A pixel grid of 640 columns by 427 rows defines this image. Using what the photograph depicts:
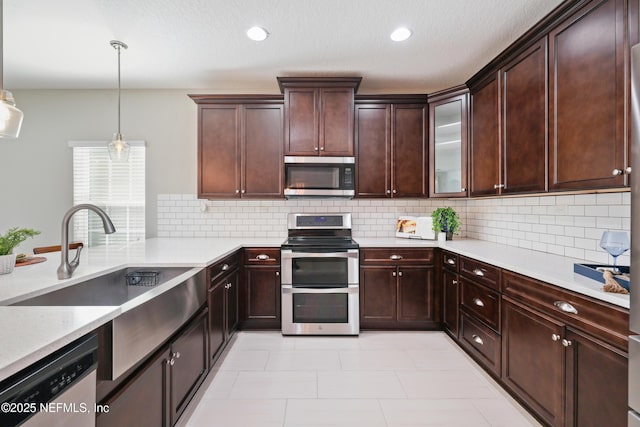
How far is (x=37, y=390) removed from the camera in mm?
730

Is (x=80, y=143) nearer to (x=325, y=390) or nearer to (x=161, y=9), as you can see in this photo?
(x=161, y=9)

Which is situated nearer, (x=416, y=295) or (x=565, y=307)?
(x=565, y=307)

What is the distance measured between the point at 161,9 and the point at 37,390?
2.32 m

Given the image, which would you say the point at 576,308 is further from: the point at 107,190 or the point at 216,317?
the point at 107,190

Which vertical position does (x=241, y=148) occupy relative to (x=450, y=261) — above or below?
above

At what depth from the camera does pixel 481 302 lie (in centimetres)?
225

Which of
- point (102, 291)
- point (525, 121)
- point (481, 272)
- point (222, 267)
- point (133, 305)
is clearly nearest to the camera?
point (133, 305)

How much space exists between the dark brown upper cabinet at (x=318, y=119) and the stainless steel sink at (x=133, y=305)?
1610 mm

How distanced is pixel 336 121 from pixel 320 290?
1.67 metres

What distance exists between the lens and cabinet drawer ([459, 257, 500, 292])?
206 cm

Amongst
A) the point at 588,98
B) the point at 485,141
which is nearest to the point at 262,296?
the point at 485,141

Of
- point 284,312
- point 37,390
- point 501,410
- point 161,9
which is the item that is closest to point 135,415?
point 37,390

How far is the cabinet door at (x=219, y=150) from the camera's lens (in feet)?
10.4

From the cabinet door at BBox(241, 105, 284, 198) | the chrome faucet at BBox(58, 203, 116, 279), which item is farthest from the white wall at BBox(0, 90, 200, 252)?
the chrome faucet at BBox(58, 203, 116, 279)
